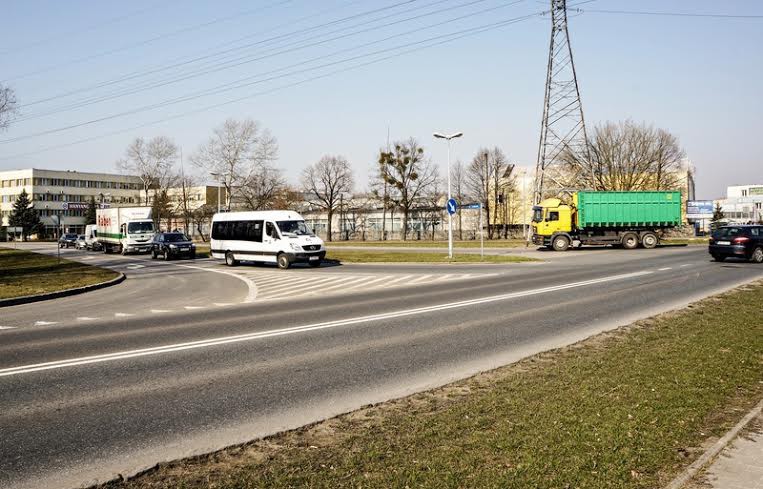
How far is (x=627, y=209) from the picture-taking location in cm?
3797

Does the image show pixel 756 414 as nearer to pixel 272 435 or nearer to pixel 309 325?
pixel 272 435

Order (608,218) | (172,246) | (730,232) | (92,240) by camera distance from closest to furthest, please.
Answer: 1. (730,232)
2. (172,246)
3. (608,218)
4. (92,240)

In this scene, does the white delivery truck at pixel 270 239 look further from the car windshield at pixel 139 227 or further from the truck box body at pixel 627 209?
the truck box body at pixel 627 209

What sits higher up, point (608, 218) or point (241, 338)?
point (608, 218)

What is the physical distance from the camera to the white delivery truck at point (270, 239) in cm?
2514

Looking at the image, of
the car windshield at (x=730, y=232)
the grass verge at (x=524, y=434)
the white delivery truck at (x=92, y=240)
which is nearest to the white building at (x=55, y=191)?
the white delivery truck at (x=92, y=240)

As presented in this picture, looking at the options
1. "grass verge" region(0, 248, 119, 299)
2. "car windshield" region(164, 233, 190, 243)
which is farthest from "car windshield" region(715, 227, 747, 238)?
"car windshield" region(164, 233, 190, 243)

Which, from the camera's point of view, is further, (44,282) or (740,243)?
(740,243)

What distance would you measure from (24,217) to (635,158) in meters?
95.4

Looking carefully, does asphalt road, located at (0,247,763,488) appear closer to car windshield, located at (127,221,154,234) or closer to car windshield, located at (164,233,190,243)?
car windshield, located at (164,233,190,243)

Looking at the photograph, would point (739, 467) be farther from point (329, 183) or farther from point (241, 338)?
point (329, 183)

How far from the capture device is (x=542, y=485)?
3.62 metres

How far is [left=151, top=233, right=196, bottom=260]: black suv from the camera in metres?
35.2

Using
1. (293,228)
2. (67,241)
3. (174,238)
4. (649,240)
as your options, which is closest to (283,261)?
(293,228)
